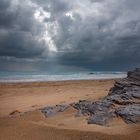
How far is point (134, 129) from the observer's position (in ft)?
24.6

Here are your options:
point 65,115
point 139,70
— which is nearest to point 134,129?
point 65,115

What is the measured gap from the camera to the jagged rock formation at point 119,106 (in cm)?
841

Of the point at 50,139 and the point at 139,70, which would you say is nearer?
the point at 50,139

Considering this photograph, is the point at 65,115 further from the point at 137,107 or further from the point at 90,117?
the point at 137,107

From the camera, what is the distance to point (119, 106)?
31.0 feet

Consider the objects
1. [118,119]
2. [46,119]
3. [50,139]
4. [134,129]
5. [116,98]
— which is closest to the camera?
[50,139]

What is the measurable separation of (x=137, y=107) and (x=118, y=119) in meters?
0.81

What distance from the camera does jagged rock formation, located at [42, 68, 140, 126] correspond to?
8.41m

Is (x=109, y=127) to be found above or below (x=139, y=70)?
below

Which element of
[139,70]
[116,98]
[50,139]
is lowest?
[50,139]

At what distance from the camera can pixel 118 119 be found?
844cm

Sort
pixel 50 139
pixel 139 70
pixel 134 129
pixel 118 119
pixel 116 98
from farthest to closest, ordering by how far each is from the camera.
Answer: pixel 139 70 < pixel 116 98 < pixel 118 119 < pixel 134 129 < pixel 50 139

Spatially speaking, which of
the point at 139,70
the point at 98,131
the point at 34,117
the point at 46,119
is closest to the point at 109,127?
the point at 98,131

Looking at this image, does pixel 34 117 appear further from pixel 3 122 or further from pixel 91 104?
pixel 91 104
